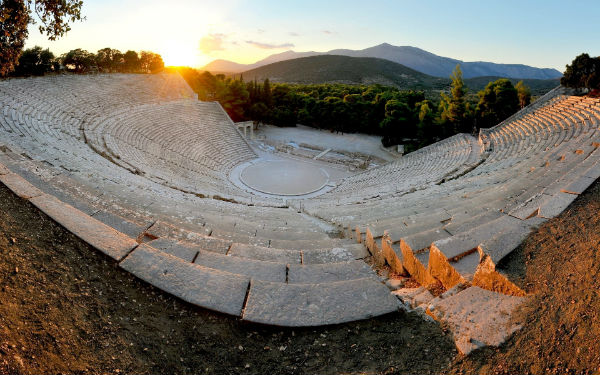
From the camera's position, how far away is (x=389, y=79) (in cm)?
8375

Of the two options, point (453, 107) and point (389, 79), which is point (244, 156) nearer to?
point (453, 107)

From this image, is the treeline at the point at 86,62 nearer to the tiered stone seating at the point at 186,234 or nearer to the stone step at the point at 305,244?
the tiered stone seating at the point at 186,234

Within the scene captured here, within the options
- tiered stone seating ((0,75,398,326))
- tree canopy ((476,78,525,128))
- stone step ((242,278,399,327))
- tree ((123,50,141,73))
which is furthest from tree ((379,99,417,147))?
tree ((123,50,141,73))

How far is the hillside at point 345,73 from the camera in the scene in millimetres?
81438

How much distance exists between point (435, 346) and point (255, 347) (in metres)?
1.48

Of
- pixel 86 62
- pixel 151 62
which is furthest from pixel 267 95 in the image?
pixel 86 62

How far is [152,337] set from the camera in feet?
8.87

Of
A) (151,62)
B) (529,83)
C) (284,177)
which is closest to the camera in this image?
(284,177)

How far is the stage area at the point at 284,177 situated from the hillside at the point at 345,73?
6251 centimetres

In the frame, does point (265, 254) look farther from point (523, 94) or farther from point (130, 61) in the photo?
point (130, 61)

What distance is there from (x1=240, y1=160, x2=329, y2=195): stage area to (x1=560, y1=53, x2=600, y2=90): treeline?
18.5m

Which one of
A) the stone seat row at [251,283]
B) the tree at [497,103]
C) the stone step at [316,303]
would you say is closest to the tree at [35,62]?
the stone seat row at [251,283]

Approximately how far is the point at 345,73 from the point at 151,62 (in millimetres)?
58060

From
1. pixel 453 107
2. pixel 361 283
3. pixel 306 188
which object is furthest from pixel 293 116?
pixel 361 283
